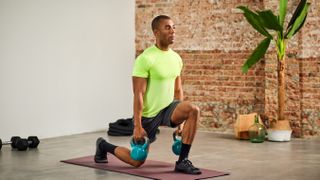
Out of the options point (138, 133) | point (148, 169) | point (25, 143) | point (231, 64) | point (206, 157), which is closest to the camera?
point (138, 133)

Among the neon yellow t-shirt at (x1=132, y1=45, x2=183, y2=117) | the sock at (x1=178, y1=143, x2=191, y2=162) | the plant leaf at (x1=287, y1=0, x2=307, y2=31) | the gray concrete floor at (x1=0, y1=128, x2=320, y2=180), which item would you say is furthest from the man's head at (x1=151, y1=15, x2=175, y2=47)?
the plant leaf at (x1=287, y1=0, x2=307, y2=31)

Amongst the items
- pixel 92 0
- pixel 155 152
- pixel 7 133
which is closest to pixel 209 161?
pixel 155 152

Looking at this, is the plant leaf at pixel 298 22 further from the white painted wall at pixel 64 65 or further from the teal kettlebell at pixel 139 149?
the teal kettlebell at pixel 139 149

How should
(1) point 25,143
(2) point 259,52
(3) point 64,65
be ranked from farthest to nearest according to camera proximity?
(3) point 64,65 → (2) point 259,52 → (1) point 25,143

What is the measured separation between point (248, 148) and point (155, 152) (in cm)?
100

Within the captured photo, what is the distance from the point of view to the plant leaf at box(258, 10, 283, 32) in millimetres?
6832

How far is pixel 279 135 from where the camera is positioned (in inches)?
281

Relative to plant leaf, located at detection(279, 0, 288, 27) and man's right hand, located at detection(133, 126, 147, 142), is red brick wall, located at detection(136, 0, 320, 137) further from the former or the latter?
man's right hand, located at detection(133, 126, 147, 142)

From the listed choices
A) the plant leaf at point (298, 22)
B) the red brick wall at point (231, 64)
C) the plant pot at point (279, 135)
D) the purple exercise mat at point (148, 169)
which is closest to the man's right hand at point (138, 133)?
the purple exercise mat at point (148, 169)

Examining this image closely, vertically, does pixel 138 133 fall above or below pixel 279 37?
below

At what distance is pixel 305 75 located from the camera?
736 centimetres

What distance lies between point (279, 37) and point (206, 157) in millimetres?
1890

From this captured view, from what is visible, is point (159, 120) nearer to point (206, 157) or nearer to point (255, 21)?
point (206, 157)

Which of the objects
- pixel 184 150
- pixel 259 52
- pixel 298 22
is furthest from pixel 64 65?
pixel 184 150
